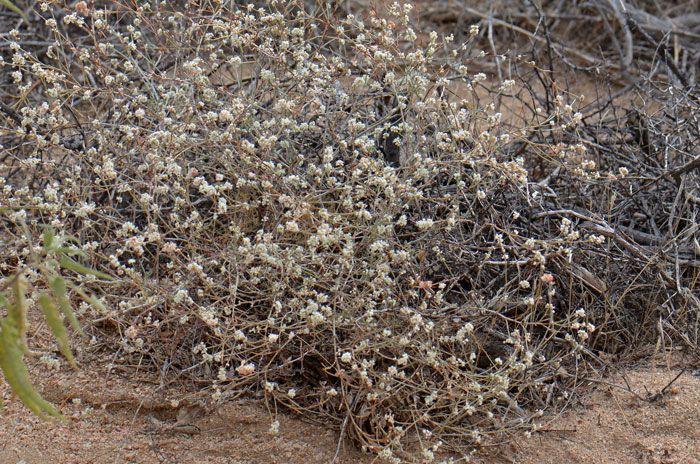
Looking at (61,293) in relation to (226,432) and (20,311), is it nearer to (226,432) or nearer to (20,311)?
(20,311)

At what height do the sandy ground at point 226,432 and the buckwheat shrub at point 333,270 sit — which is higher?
the buckwheat shrub at point 333,270

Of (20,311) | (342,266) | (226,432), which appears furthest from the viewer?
(226,432)

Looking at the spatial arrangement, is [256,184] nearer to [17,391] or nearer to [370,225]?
[370,225]

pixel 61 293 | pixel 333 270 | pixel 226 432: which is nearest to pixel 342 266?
pixel 333 270

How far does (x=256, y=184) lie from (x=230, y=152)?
0.14m

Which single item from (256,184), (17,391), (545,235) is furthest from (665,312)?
(17,391)

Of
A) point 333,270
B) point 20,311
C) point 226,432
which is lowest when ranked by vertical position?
point 226,432

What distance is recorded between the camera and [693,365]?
9.80 feet

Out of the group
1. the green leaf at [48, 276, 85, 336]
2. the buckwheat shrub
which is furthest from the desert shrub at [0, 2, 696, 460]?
the green leaf at [48, 276, 85, 336]

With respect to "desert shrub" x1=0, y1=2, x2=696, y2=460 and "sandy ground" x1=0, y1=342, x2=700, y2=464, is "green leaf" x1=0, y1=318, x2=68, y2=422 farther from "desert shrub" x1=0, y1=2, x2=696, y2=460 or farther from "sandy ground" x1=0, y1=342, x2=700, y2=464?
"sandy ground" x1=0, y1=342, x2=700, y2=464

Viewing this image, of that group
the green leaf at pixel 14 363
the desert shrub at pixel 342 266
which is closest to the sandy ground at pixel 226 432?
the desert shrub at pixel 342 266

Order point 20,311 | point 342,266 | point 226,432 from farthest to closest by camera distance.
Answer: point 226,432, point 342,266, point 20,311

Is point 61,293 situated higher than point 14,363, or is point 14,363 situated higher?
point 61,293

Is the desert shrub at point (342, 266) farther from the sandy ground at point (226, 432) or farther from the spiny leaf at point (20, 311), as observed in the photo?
the spiny leaf at point (20, 311)
